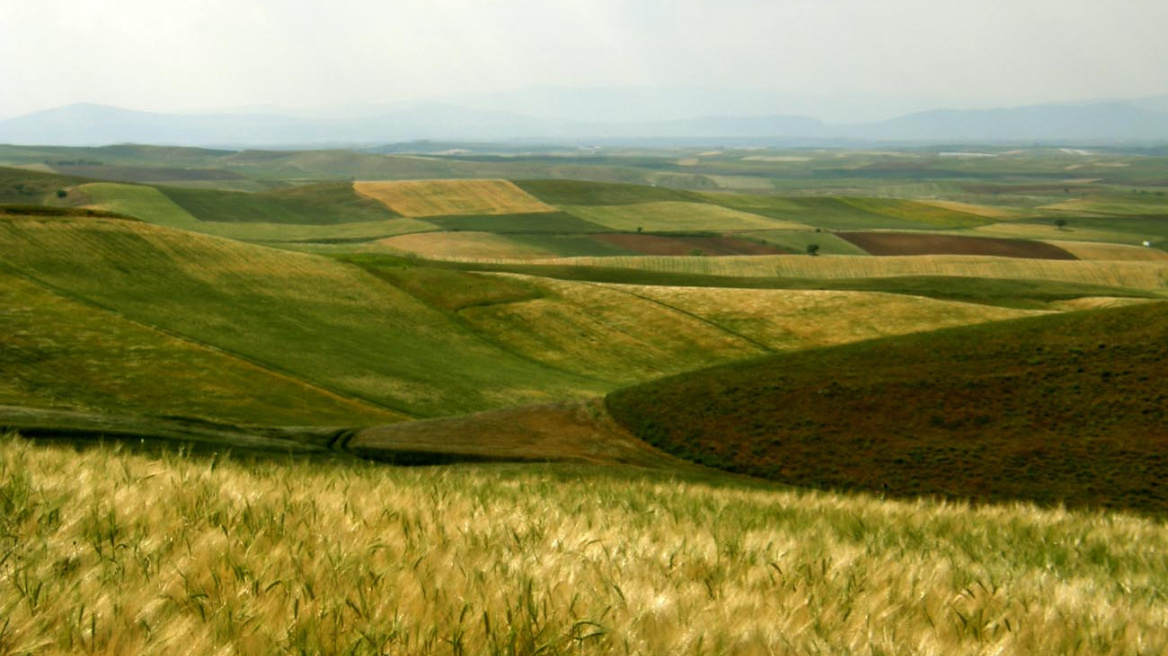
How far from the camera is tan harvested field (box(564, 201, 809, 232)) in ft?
537

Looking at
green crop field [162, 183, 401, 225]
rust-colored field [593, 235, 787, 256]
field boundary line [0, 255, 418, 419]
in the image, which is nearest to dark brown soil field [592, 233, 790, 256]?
rust-colored field [593, 235, 787, 256]


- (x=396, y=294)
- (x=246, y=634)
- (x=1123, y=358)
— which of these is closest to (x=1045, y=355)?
(x=1123, y=358)

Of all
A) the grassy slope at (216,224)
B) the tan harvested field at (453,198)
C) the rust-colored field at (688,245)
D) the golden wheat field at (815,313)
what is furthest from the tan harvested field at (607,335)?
the tan harvested field at (453,198)

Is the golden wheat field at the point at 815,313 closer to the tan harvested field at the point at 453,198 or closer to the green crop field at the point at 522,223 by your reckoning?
the green crop field at the point at 522,223

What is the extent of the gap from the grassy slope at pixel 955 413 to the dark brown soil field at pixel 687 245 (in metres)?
91.4

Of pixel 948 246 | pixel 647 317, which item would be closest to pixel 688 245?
pixel 948 246

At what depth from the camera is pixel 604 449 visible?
33625 millimetres

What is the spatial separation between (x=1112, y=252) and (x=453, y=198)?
10319 centimetres

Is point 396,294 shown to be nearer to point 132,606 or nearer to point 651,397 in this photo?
point 651,397

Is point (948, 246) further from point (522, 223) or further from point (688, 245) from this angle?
point (522, 223)

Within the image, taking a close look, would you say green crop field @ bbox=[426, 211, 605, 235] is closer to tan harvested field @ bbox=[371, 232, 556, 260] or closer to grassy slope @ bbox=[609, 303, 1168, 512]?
tan harvested field @ bbox=[371, 232, 556, 260]

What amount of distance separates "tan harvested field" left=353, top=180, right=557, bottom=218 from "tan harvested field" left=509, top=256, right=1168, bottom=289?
58.1 meters

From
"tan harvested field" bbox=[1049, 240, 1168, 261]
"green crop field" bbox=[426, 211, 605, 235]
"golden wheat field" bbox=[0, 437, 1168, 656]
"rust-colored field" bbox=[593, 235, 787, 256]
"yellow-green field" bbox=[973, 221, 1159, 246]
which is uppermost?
"golden wheat field" bbox=[0, 437, 1168, 656]

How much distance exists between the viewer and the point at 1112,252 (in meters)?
133
